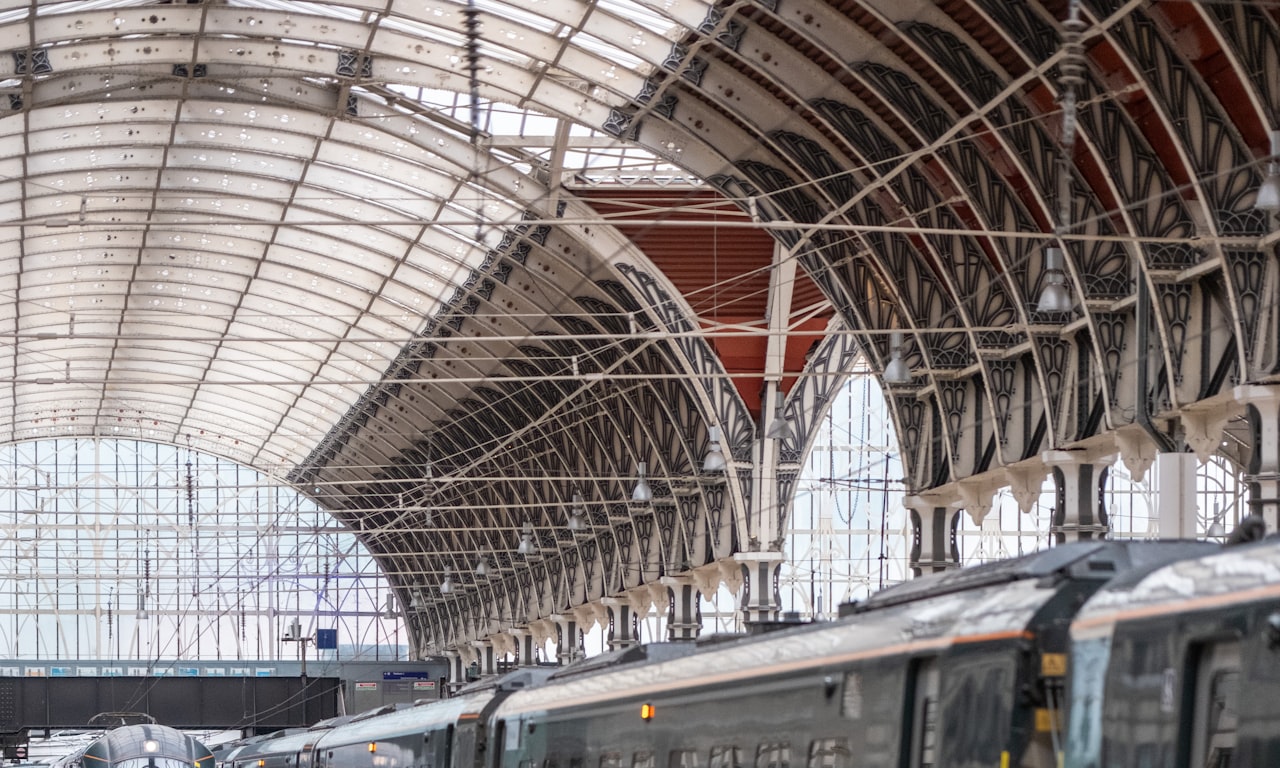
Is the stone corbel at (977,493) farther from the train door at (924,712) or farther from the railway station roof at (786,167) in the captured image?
the train door at (924,712)

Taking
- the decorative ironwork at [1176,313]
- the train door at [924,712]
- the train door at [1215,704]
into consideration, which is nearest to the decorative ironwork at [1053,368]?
the decorative ironwork at [1176,313]

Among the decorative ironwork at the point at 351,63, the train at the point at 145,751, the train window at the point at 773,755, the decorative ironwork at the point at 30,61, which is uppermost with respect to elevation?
the decorative ironwork at the point at 351,63

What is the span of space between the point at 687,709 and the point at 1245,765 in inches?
340

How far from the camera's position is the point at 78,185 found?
49375mm

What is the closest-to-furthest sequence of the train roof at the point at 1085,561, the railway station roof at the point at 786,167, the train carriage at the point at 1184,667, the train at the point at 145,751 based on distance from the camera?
the train carriage at the point at 1184,667, the train roof at the point at 1085,561, the railway station roof at the point at 786,167, the train at the point at 145,751

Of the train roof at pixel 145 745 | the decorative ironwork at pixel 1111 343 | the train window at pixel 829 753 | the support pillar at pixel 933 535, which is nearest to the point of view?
the train window at pixel 829 753

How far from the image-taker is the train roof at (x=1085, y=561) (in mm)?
11711

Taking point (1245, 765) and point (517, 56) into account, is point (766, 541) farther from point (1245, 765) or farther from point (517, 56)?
point (1245, 765)

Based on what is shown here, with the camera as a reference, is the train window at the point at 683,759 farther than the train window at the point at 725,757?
Yes

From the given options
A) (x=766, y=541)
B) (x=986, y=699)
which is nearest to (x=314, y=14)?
(x=766, y=541)

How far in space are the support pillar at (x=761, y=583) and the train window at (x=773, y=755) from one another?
102 ft

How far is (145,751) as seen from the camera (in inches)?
1741

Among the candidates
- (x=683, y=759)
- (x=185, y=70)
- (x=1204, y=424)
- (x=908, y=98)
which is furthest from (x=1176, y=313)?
(x=185, y=70)

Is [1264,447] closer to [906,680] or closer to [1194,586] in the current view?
[906,680]
